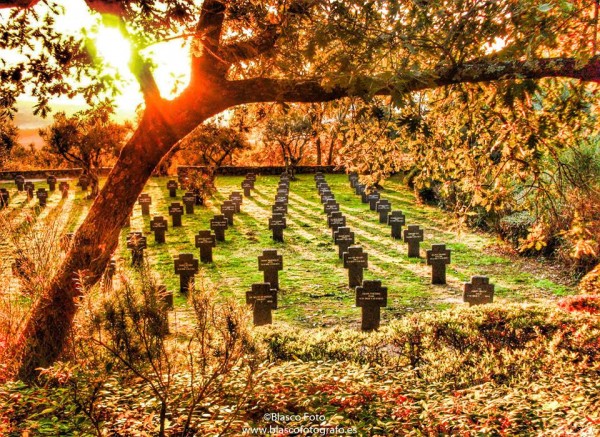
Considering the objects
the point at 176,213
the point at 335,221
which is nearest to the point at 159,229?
the point at 176,213

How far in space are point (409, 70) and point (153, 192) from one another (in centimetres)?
2596

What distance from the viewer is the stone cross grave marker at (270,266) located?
42.5ft

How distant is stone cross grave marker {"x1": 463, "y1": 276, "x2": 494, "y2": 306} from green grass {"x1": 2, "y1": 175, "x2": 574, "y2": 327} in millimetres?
666

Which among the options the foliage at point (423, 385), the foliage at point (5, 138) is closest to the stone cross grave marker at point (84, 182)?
the foliage at point (5, 138)

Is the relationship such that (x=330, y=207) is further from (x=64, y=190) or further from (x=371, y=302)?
(x=64, y=190)

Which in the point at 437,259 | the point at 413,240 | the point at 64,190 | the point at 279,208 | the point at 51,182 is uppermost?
the point at 51,182

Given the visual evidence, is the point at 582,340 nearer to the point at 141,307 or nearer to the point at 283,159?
the point at 141,307

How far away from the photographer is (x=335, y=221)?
18.9m

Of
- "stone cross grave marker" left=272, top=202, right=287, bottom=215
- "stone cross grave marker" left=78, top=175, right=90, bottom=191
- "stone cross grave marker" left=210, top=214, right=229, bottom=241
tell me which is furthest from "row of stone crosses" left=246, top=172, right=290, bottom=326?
"stone cross grave marker" left=78, top=175, right=90, bottom=191

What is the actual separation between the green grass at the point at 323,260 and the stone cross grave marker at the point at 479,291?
0.67 m

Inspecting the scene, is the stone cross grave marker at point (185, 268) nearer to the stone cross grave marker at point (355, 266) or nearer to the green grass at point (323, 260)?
the green grass at point (323, 260)

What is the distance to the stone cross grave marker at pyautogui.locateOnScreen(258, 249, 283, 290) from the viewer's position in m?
12.9

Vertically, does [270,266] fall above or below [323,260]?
above

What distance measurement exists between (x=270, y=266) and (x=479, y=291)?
5137 millimetres
